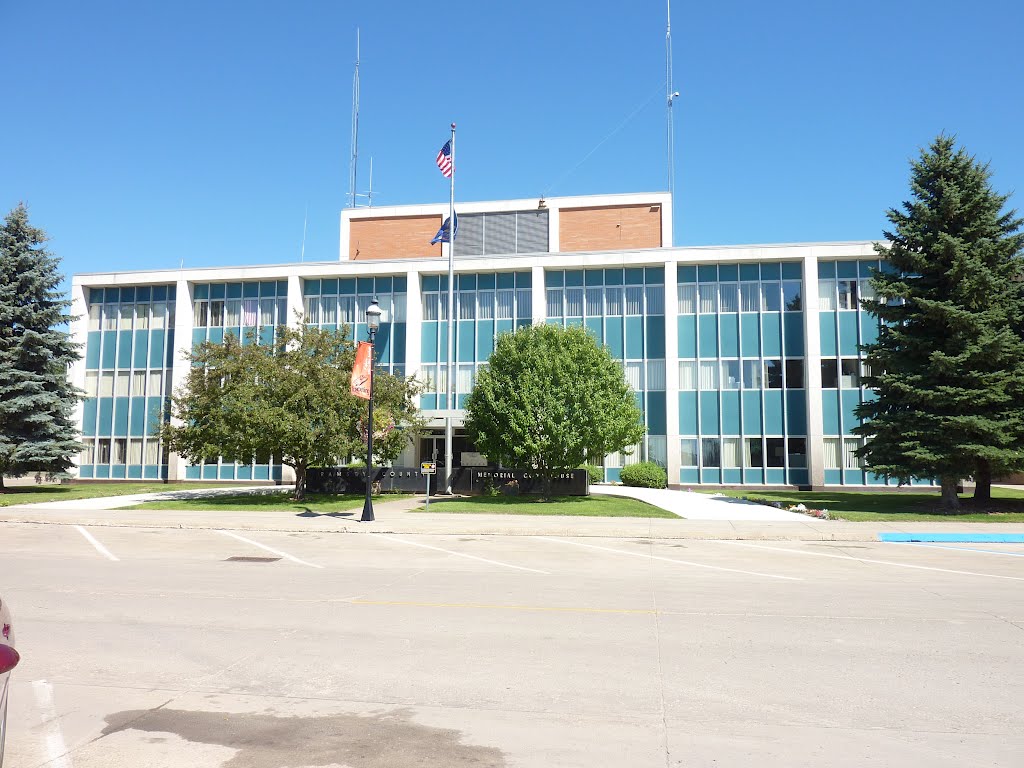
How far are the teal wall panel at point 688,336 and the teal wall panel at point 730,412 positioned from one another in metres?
2.71

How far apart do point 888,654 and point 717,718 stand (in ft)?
8.94

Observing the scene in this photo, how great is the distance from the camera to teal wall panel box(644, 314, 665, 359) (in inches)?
1524

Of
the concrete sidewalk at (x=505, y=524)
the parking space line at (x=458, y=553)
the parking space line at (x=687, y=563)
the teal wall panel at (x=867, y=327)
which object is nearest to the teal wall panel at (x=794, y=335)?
the teal wall panel at (x=867, y=327)

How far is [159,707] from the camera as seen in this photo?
545cm

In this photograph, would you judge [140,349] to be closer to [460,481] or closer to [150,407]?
[150,407]

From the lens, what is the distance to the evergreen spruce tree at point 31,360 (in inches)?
1233

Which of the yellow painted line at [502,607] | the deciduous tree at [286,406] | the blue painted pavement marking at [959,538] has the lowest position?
the blue painted pavement marking at [959,538]

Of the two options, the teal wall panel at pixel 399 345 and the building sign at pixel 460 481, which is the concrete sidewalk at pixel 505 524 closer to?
the building sign at pixel 460 481

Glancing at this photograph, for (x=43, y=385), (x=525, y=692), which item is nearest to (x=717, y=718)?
(x=525, y=692)

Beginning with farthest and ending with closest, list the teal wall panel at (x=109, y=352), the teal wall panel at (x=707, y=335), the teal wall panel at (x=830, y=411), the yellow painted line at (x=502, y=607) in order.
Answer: the teal wall panel at (x=109, y=352) < the teal wall panel at (x=707, y=335) < the teal wall panel at (x=830, y=411) < the yellow painted line at (x=502, y=607)

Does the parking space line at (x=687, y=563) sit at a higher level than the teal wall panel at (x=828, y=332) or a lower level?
lower

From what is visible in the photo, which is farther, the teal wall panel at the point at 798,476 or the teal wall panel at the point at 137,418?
the teal wall panel at the point at 137,418

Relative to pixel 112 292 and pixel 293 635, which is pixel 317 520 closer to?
pixel 293 635

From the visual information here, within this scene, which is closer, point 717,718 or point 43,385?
point 717,718
